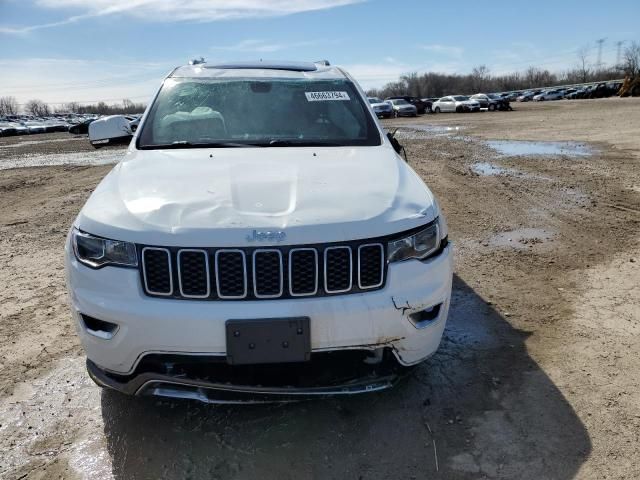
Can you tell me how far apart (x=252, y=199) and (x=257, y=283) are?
442 mm

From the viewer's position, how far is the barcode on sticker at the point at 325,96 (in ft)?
12.9

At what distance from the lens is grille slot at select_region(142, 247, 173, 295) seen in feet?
7.66

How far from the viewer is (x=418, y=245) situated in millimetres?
2541


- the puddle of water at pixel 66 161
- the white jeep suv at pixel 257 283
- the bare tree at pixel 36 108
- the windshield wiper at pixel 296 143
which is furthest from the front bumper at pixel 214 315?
the bare tree at pixel 36 108

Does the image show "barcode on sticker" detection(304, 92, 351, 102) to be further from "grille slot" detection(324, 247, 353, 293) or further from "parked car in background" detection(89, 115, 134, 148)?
"grille slot" detection(324, 247, 353, 293)

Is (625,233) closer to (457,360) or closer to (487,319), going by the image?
(487,319)

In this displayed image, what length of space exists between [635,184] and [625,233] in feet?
9.86

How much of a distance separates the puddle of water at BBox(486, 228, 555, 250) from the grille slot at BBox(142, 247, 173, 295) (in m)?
4.09

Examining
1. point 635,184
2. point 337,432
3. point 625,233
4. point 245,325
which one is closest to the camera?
point 245,325

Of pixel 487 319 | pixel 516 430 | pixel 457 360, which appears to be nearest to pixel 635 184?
pixel 487 319

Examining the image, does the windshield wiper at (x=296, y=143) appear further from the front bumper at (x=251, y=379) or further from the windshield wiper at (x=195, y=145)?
the front bumper at (x=251, y=379)

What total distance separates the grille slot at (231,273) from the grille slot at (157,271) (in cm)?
22

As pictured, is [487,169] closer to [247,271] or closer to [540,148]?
[540,148]

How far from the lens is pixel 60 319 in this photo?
13.5 ft
